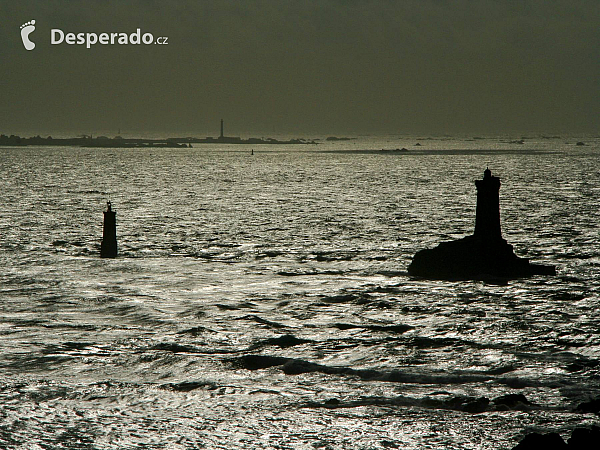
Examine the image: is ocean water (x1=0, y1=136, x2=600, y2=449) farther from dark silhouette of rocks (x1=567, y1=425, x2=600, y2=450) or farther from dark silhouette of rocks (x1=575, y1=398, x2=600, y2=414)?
dark silhouette of rocks (x1=567, y1=425, x2=600, y2=450)

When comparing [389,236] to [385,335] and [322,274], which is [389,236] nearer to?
[322,274]

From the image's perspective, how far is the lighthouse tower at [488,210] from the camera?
65.3 feet

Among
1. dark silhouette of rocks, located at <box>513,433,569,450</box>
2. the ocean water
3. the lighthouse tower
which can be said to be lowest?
the ocean water

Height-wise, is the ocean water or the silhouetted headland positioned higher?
the silhouetted headland

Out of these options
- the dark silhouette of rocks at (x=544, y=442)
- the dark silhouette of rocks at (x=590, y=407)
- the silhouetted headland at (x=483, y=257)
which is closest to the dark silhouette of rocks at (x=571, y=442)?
the dark silhouette of rocks at (x=544, y=442)

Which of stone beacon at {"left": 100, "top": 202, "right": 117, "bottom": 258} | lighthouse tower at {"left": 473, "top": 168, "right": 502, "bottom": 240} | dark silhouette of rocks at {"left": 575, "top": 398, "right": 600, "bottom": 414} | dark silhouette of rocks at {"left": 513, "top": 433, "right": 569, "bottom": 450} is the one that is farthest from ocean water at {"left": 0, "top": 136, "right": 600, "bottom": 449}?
lighthouse tower at {"left": 473, "top": 168, "right": 502, "bottom": 240}

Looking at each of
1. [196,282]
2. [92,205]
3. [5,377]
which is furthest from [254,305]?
[92,205]

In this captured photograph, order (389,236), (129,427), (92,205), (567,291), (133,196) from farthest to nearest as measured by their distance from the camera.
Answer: (133,196) → (92,205) → (389,236) → (567,291) → (129,427)

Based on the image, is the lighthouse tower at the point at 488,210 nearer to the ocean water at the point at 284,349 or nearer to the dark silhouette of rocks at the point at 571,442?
the ocean water at the point at 284,349

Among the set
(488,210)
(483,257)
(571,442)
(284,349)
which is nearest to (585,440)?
(571,442)

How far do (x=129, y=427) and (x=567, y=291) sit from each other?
12.6 m

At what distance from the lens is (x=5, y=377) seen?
10.1 meters

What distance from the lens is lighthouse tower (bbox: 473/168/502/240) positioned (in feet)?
65.3

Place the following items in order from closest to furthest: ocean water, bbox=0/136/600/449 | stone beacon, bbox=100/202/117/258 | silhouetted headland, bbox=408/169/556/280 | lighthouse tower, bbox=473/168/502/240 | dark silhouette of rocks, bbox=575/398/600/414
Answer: ocean water, bbox=0/136/600/449 < dark silhouette of rocks, bbox=575/398/600/414 < silhouetted headland, bbox=408/169/556/280 < lighthouse tower, bbox=473/168/502/240 < stone beacon, bbox=100/202/117/258
